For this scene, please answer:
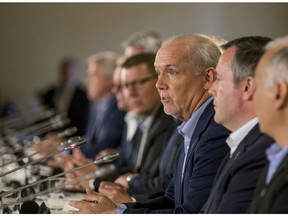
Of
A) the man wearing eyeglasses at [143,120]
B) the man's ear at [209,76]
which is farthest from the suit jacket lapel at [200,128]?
the man wearing eyeglasses at [143,120]

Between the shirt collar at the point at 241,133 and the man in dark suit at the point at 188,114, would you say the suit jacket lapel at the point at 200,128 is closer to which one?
the man in dark suit at the point at 188,114

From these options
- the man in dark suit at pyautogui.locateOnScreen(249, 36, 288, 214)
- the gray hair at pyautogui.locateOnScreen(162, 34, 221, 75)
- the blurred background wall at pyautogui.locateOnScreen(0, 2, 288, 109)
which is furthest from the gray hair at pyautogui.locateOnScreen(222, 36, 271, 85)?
the blurred background wall at pyautogui.locateOnScreen(0, 2, 288, 109)

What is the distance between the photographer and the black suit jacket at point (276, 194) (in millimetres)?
1883

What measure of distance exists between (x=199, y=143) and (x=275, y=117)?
2.63 feet

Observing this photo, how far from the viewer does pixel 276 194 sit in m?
1.90

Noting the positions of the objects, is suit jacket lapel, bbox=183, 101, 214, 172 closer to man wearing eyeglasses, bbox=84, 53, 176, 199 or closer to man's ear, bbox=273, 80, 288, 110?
man's ear, bbox=273, 80, 288, 110

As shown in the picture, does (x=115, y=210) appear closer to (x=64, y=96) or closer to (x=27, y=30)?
(x=64, y=96)

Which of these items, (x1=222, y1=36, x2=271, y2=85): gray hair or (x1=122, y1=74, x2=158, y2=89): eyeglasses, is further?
(x1=122, y1=74, x2=158, y2=89): eyeglasses

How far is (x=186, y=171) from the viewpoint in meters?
2.79

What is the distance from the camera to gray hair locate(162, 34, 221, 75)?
2889 mm

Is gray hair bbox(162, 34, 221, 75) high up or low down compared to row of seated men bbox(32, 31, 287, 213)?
up

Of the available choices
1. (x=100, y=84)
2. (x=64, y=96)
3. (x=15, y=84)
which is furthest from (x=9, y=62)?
(x=100, y=84)

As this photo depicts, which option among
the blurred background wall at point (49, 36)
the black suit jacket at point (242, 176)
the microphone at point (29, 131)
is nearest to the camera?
the black suit jacket at point (242, 176)

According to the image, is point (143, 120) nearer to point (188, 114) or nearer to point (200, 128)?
point (188, 114)
